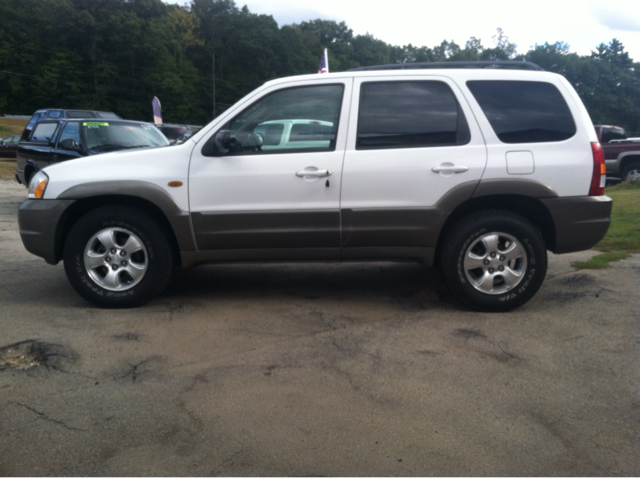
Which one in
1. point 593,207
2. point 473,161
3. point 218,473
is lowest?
point 218,473

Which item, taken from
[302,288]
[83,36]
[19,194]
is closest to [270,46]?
[83,36]

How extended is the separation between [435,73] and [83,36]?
248ft

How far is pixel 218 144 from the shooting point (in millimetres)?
4672

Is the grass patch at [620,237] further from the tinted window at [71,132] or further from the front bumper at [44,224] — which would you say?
the tinted window at [71,132]

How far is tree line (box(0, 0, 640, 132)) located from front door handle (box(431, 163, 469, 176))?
211 feet

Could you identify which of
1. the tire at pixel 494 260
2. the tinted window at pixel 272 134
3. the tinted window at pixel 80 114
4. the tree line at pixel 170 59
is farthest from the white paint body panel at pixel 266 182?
the tree line at pixel 170 59

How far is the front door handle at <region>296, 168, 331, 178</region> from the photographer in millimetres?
4711

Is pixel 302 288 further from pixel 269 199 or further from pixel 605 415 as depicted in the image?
pixel 605 415

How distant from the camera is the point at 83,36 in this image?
70562 mm

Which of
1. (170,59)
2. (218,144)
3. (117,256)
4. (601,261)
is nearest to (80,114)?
(117,256)

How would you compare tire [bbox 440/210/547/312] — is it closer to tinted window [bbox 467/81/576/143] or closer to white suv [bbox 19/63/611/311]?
white suv [bbox 19/63/611/311]

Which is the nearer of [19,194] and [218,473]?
[218,473]

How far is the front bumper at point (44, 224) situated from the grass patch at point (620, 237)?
531 centimetres

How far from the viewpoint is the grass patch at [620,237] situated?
21.9 feet
